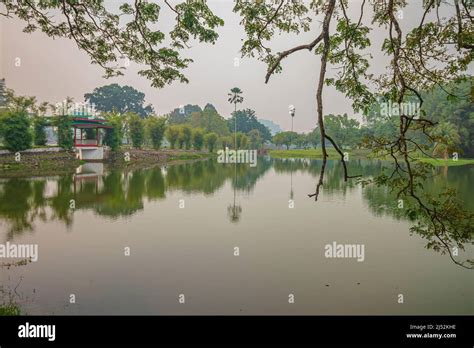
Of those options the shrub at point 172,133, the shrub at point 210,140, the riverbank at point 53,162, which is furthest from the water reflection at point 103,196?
the shrub at point 210,140

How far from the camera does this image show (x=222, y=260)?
31.7 feet

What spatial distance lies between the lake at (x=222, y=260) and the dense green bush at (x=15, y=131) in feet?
49.8

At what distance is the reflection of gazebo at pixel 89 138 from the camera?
38156mm

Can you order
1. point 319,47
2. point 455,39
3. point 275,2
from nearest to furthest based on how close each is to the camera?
1. point 455,39
2. point 275,2
3. point 319,47

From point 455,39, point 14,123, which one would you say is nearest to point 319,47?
point 455,39

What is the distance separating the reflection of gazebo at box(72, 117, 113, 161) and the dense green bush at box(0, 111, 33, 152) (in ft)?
20.5

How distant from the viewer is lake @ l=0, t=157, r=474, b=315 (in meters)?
7.21

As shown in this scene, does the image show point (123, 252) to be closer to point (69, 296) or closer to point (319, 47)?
point (69, 296)

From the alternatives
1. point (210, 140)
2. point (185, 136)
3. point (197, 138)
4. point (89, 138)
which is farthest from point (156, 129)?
point (210, 140)

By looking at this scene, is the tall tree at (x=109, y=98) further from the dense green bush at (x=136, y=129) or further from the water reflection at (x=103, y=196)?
the water reflection at (x=103, y=196)

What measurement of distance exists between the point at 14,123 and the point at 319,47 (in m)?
32.8

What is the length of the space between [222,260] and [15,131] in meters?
28.6

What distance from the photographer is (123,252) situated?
10.2 meters
